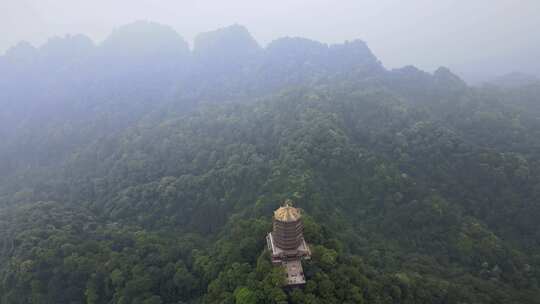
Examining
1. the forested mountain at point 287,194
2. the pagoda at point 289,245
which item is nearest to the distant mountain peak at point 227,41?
the forested mountain at point 287,194

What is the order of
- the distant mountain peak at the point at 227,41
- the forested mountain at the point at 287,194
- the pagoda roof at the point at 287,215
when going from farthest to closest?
the distant mountain peak at the point at 227,41 < the forested mountain at the point at 287,194 < the pagoda roof at the point at 287,215

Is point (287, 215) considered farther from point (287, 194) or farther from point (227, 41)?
point (227, 41)

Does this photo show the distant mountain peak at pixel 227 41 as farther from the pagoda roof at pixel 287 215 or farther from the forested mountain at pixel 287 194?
the pagoda roof at pixel 287 215

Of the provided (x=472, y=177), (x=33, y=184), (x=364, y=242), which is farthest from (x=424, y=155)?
(x=33, y=184)

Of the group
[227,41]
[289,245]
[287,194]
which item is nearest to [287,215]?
[289,245]

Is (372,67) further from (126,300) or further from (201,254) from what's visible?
(126,300)

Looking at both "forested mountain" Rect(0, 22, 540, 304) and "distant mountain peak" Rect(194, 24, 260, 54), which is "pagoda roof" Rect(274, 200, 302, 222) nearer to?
"forested mountain" Rect(0, 22, 540, 304)
